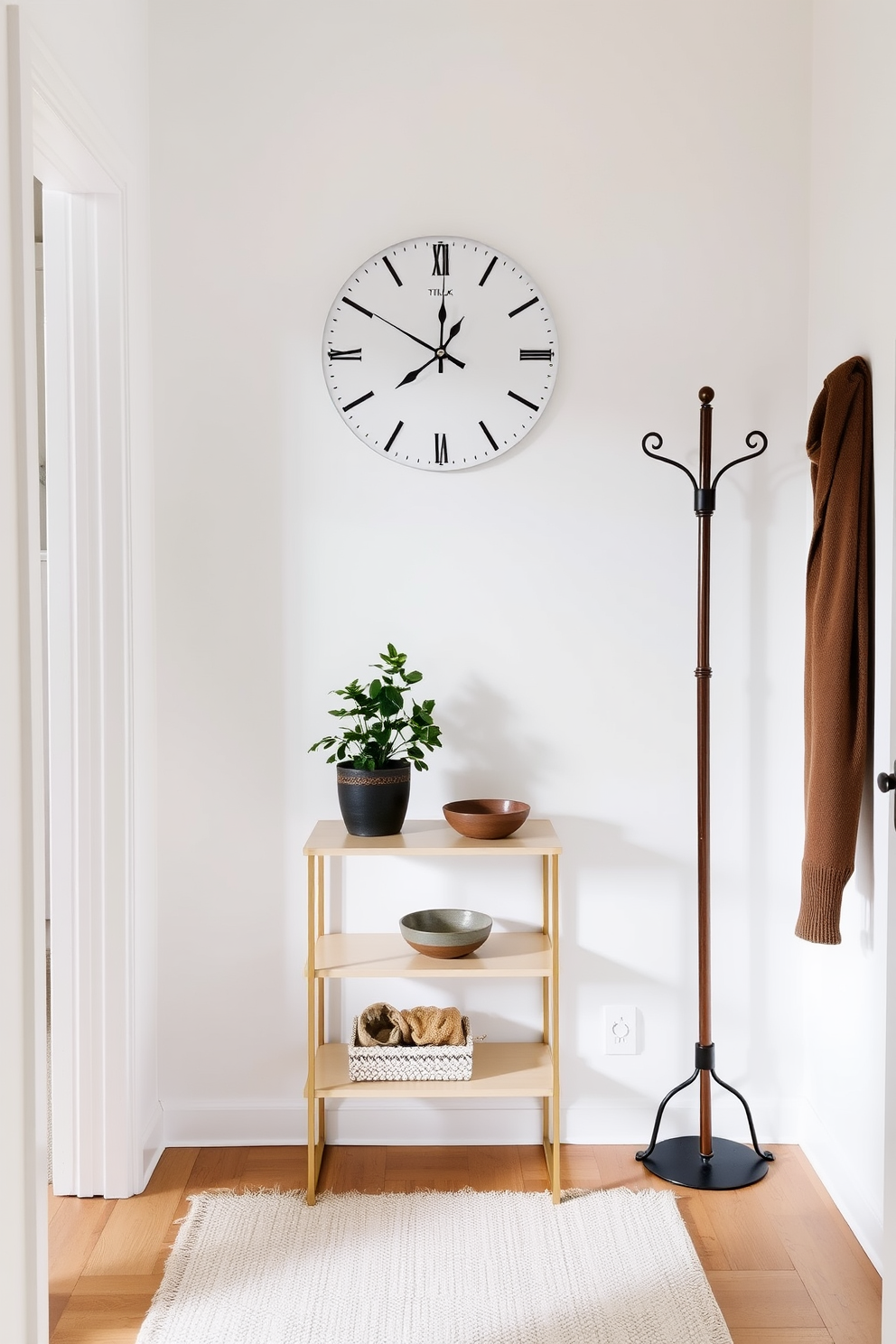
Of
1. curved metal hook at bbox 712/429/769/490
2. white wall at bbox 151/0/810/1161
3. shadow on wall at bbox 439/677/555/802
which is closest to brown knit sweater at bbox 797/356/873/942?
curved metal hook at bbox 712/429/769/490

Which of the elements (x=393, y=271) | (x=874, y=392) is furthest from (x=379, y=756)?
(x=874, y=392)

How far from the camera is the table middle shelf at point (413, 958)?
2201 millimetres

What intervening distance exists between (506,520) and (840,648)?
2.64 feet

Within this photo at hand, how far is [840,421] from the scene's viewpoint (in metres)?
2.13

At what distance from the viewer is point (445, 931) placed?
7.83ft

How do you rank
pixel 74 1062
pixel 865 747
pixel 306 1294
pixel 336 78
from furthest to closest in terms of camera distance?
pixel 336 78 → pixel 74 1062 → pixel 865 747 → pixel 306 1294

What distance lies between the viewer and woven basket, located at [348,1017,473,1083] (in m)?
2.24

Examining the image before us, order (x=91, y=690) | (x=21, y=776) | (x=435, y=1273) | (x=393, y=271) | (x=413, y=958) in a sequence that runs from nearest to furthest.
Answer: (x=21, y=776)
(x=435, y=1273)
(x=91, y=690)
(x=413, y=958)
(x=393, y=271)

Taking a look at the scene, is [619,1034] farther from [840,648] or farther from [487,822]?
[840,648]

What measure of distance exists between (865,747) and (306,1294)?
1.48 meters

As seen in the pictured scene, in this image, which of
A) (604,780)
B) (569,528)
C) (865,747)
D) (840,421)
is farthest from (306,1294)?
(840,421)

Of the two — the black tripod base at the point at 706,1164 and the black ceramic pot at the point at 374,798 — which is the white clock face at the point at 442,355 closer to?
the black ceramic pot at the point at 374,798

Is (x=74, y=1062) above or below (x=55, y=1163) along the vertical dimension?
above

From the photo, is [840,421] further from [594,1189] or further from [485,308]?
[594,1189]
